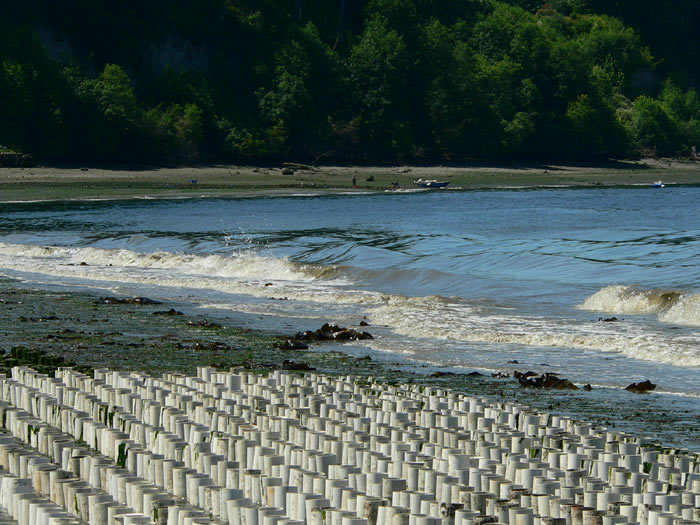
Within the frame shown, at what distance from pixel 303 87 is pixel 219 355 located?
79.5 meters

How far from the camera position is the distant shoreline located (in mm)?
Result: 66625

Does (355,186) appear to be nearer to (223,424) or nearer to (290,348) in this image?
(290,348)

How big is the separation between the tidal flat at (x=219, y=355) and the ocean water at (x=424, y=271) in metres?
0.80

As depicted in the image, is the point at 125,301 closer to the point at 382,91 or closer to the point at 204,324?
the point at 204,324

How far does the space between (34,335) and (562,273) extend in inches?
654

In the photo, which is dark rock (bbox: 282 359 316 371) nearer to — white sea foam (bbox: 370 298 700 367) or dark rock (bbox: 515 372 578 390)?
dark rock (bbox: 515 372 578 390)

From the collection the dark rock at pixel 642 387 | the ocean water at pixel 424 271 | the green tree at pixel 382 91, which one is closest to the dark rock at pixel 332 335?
the ocean water at pixel 424 271

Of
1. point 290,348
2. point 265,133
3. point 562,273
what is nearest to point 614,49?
point 265,133

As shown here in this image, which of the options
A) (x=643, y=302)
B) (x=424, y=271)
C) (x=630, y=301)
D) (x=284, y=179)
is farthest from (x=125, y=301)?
(x=284, y=179)

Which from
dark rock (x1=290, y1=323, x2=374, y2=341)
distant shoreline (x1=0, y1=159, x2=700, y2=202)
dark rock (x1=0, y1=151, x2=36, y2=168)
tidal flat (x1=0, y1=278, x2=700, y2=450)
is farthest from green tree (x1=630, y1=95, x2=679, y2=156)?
dark rock (x1=290, y1=323, x2=374, y2=341)

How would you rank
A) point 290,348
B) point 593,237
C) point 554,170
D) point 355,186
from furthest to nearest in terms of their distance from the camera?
1. point 554,170
2. point 355,186
3. point 593,237
4. point 290,348

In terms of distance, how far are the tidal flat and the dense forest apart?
195ft

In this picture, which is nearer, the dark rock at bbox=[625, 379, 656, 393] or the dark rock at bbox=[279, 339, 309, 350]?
the dark rock at bbox=[625, 379, 656, 393]

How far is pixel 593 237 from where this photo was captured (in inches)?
1684
